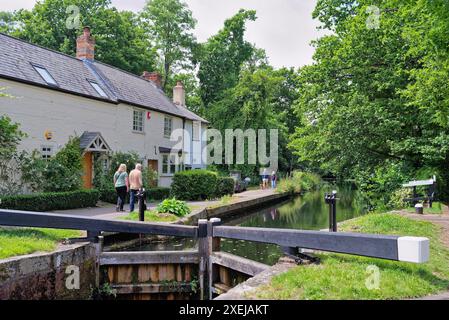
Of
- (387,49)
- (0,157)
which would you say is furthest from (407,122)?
(0,157)

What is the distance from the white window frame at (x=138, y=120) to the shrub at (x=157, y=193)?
4.35 metres

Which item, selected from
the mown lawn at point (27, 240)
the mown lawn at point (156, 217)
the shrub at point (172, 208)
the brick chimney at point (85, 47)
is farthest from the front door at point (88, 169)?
the mown lawn at point (27, 240)

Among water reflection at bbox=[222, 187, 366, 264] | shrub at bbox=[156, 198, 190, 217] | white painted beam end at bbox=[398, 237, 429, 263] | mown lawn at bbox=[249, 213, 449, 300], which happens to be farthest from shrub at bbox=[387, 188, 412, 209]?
white painted beam end at bbox=[398, 237, 429, 263]

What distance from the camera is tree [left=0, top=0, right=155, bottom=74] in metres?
33.4

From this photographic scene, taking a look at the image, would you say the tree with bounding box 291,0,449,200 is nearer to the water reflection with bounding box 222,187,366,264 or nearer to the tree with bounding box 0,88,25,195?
the water reflection with bounding box 222,187,366,264

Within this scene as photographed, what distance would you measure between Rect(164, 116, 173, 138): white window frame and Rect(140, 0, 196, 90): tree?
60.3 feet

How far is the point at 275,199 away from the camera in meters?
26.1

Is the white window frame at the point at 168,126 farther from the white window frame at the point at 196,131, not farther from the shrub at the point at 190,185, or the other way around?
the shrub at the point at 190,185

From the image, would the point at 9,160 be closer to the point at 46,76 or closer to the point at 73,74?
the point at 46,76

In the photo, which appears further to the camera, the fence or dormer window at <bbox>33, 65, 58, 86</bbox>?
dormer window at <bbox>33, 65, 58, 86</bbox>

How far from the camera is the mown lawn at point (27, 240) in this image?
5.86 meters

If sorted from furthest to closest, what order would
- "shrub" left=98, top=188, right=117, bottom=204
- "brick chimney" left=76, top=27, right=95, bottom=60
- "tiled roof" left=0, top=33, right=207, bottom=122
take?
"brick chimney" left=76, top=27, right=95, bottom=60, "shrub" left=98, top=188, right=117, bottom=204, "tiled roof" left=0, top=33, right=207, bottom=122

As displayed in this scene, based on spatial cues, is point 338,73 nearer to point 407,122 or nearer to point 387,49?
point 387,49

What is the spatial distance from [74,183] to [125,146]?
6050 mm
